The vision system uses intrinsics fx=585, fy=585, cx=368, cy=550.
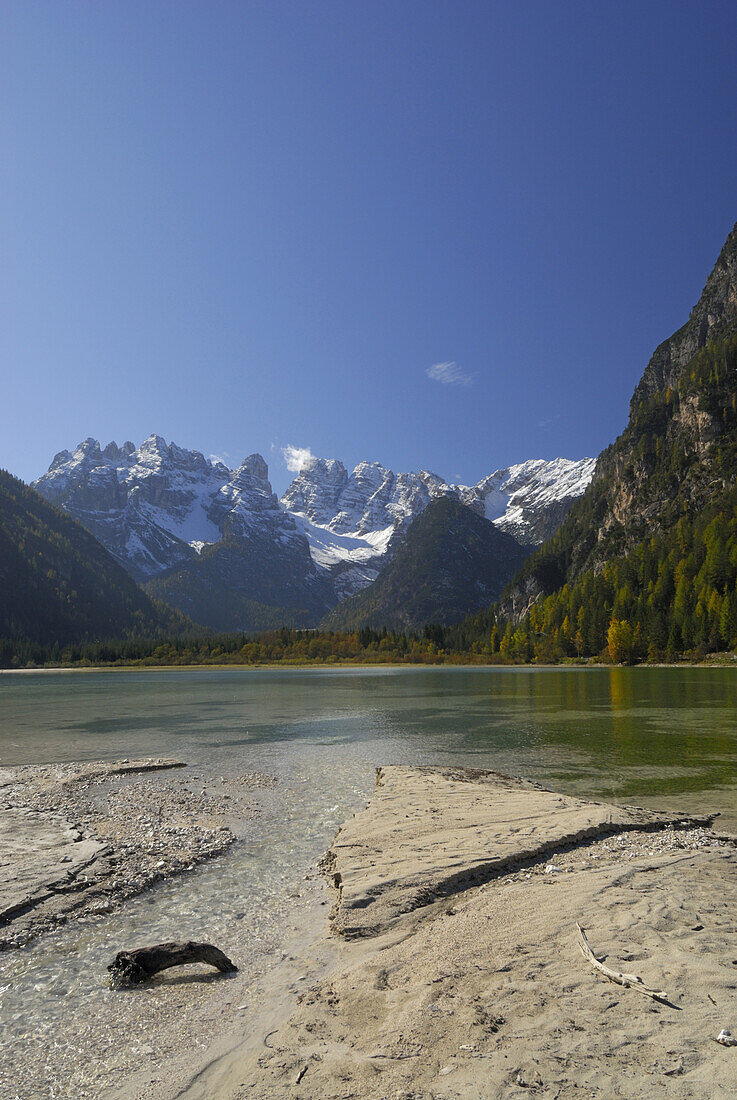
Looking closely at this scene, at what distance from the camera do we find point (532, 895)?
12453 mm

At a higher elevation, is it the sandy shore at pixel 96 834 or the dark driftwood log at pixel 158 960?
the dark driftwood log at pixel 158 960

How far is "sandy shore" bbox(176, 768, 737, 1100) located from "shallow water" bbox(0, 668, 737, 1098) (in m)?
1.77

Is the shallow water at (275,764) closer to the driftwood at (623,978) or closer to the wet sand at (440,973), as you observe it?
the wet sand at (440,973)

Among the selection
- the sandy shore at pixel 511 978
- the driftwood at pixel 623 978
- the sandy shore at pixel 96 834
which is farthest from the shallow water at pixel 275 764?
the driftwood at pixel 623 978

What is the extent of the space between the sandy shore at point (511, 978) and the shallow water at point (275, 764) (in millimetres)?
→ 1770

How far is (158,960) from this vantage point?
33.3 feet

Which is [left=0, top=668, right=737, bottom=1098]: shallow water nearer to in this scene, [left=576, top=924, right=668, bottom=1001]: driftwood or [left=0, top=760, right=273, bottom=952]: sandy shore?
[left=0, top=760, right=273, bottom=952]: sandy shore

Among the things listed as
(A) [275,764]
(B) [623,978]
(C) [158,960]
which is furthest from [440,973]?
(A) [275,764]

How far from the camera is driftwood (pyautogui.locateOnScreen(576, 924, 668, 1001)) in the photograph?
8031 mm

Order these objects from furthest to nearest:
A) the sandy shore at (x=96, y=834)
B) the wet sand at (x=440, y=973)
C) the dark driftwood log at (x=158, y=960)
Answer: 1. the sandy shore at (x=96, y=834)
2. the dark driftwood log at (x=158, y=960)
3. the wet sand at (x=440, y=973)

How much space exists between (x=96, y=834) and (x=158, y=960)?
10461mm

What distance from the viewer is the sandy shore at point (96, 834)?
1348 cm

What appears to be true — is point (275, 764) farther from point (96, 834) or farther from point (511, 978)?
point (511, 978)

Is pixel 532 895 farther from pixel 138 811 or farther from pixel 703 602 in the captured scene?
pixel 703 602
